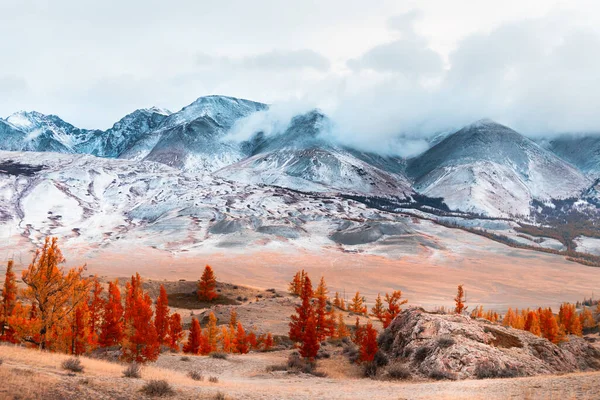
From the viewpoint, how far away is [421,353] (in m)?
25.9

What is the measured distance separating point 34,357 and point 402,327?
68.2ft

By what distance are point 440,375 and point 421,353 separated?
2.44 meters

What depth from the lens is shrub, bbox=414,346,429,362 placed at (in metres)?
25.6

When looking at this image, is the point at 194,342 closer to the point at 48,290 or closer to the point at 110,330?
the point at 110,330

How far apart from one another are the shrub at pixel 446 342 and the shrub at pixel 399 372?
237 centimetres

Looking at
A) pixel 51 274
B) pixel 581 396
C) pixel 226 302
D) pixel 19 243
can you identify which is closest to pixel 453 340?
pixel 581 396

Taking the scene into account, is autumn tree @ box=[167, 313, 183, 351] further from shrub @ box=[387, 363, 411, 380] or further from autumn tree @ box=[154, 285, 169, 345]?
shrub @ box=[387, 363, 411, 380]

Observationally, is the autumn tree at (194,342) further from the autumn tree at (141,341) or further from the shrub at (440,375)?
the shrub at (440,375)

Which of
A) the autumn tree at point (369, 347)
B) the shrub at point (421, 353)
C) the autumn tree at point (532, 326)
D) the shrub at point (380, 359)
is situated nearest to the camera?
the shrub at point (421, 353)

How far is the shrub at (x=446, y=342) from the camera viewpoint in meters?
25.4

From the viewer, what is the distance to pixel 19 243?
6727 inches

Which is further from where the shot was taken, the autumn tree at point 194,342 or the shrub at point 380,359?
the autumn tree at point 194,342

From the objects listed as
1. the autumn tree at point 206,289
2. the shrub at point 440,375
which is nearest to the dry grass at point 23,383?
Result: the shrub at point 440,375

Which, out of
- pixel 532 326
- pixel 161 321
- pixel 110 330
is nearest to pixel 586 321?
pixel 532 326
